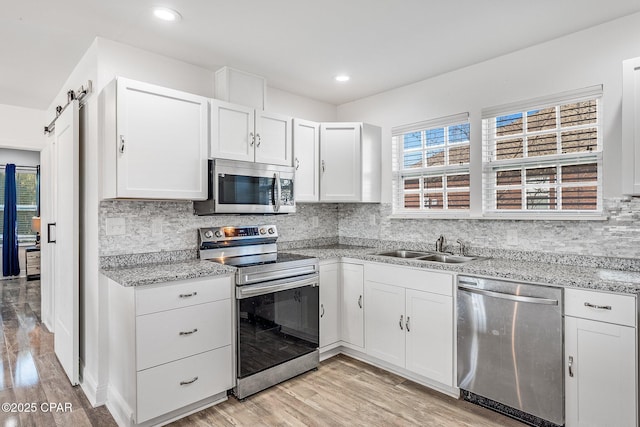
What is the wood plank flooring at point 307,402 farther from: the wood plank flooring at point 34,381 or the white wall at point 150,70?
the white wall at point 150,70

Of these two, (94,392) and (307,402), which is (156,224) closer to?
(94,392)

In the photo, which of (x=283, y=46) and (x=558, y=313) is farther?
(x=283, y=46)

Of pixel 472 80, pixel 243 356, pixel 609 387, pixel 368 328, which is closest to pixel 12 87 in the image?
pixel 243 356

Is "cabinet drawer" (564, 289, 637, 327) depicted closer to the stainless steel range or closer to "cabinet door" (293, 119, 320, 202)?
the stainless steel range

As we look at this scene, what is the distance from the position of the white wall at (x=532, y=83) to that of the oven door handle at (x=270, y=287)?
4.23ft

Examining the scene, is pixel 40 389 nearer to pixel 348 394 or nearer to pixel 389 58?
pixel 348 394

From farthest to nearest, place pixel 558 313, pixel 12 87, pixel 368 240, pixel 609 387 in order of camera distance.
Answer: pixel 368 240 < pixel 12 87 < pixel 558 313 < pixel 609 387

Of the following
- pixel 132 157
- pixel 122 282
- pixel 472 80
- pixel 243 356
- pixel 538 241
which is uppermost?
pixel 472 80

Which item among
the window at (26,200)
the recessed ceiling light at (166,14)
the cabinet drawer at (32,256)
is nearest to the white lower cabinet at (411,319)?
the recessed ceiling light at (166,14)

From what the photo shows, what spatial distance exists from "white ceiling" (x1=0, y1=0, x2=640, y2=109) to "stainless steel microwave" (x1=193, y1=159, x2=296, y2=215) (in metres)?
0.87

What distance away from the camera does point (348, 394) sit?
2672mm

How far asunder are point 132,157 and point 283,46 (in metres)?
1.34

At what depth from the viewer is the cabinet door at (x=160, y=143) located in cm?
236

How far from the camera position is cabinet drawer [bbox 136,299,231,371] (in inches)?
86.4
